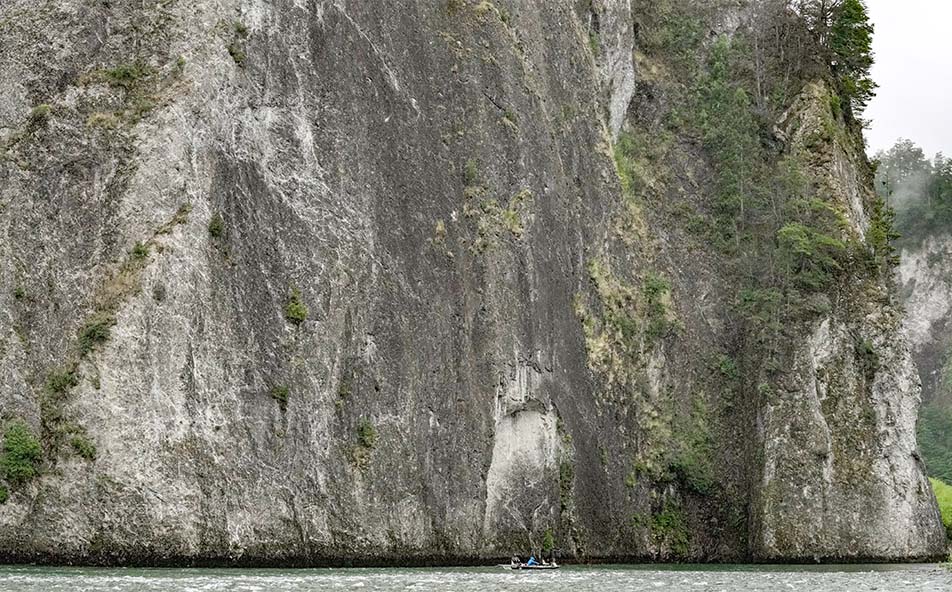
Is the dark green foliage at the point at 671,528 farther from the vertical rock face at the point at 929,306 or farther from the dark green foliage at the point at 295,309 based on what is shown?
the vertical rock face at the point at 929,306

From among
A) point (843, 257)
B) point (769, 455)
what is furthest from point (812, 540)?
point (843, 257)

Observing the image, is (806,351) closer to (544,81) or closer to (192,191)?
(544,81)

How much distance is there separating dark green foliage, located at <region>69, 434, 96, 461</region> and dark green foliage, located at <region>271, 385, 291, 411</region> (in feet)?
23.3

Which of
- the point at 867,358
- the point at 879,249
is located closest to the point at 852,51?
the point at 879,249

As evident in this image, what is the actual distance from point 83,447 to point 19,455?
2145mm

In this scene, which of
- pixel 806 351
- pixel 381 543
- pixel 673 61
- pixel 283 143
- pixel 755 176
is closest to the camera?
pixel 381 543

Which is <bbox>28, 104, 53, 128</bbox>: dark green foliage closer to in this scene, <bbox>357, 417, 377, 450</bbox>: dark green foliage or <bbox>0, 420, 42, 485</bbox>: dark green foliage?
<bbox>0, 420, 42, 485</bbox>: dark green foliage

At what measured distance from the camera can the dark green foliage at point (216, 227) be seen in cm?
4934

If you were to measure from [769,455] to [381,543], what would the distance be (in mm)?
23008

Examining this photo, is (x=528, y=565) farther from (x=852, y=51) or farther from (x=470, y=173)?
(x=852, y=51)

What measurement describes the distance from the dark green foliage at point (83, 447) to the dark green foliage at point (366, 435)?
10569 millimetres

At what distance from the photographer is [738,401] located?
219 ft

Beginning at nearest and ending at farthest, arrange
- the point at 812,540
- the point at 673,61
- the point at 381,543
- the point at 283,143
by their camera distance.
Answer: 1. the point at 381,543
2. the point at 283,143
3. the point at 812,540
4. the point at 673,61

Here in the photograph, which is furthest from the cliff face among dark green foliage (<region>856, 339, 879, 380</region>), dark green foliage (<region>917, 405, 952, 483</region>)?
dark green foliage (<region>917, 405, 952, 483</region>)
